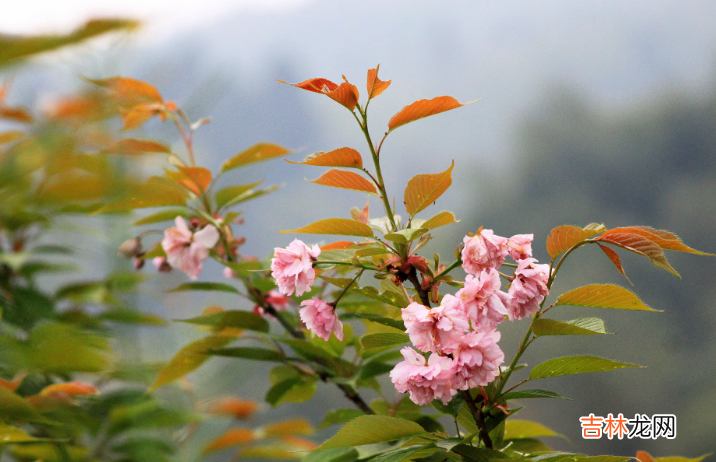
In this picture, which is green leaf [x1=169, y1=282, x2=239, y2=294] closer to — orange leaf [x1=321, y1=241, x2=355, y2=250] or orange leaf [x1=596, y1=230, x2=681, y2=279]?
orange leaf [x1=321, y1=241, x2=355, y2=250]

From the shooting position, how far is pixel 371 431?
36cm

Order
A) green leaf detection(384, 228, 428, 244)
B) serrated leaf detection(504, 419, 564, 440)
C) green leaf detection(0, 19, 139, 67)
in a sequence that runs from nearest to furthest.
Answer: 1. green leaf detection(0, 19, 139, 67)
2. green leaf detection(384, 228, 428, 244)
3. serrated leaf detection(504, 419, 564, 440)

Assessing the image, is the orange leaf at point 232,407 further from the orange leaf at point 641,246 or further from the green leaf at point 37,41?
the orange leaf at point 641,246

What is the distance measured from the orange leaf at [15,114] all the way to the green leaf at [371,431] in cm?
26

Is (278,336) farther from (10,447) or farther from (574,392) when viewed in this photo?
(574,392)

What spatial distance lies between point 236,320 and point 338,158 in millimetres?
247

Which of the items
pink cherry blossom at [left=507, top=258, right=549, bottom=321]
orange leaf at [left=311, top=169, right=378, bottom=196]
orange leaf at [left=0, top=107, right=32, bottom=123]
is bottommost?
pink cherry blossom at [left=507, top=258, right=549, bottom=321]

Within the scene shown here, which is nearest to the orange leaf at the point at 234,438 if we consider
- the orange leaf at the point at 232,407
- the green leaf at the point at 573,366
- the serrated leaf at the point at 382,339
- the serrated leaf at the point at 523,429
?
the orange leaf at the point at 232,407

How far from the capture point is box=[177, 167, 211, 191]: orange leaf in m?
0.59

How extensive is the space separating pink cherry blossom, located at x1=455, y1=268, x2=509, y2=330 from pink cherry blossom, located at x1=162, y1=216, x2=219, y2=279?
1.08 feet

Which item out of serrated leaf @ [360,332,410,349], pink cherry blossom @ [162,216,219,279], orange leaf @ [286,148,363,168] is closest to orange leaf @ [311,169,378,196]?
orange leaf @ [286,148,363,168]

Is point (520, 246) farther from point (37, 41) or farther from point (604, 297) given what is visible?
point (37, 41)

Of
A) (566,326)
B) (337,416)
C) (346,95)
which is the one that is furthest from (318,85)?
(337,416)

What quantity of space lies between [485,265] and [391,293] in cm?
8
